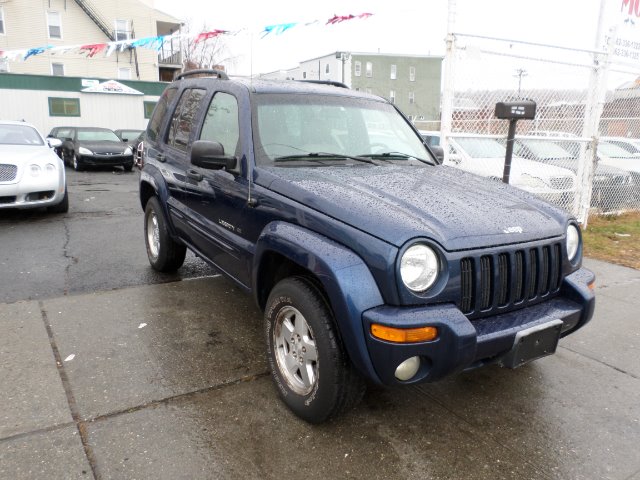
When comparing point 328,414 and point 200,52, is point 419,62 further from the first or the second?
point 328,414

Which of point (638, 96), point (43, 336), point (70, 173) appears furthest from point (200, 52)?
point (43, 336)

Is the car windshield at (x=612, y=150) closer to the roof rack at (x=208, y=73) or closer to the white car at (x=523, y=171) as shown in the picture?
the white car at (x=523, y=171)

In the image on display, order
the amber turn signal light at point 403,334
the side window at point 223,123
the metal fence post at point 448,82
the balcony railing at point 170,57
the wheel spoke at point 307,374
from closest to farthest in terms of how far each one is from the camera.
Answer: the amber turn signal light at point 403,334 < the wheel spoke at point 307,374 < the side window at point 223,123 < the metal fence post at point 448,82 < the balcony railing at point 170,57

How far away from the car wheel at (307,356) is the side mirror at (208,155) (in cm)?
94

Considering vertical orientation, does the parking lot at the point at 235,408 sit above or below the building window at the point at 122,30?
below

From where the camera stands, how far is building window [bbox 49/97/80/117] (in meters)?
24.1

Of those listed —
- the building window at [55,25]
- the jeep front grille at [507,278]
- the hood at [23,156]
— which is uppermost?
the building window at [55,25]

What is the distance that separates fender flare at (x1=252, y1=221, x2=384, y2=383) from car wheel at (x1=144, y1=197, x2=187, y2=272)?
2.62m

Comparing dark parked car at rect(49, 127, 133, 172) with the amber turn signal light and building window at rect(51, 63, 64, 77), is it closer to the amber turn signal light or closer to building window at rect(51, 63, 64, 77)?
building window at rect(51, 63, 64, 77)

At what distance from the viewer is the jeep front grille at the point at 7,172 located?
7.39 meters

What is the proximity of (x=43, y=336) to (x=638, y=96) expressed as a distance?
9617mm

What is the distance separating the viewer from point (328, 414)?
2646mm

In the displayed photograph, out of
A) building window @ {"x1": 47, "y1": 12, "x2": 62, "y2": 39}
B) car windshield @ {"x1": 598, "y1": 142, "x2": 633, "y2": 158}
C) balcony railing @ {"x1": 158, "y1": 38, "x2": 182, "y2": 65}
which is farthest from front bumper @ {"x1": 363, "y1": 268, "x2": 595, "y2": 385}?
balcony railing @ {"x1": 158, "y1": 38, "x2": 182, "y2": 65}

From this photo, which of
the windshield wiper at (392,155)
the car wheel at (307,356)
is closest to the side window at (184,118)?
the windshield wiper at (392,155)
